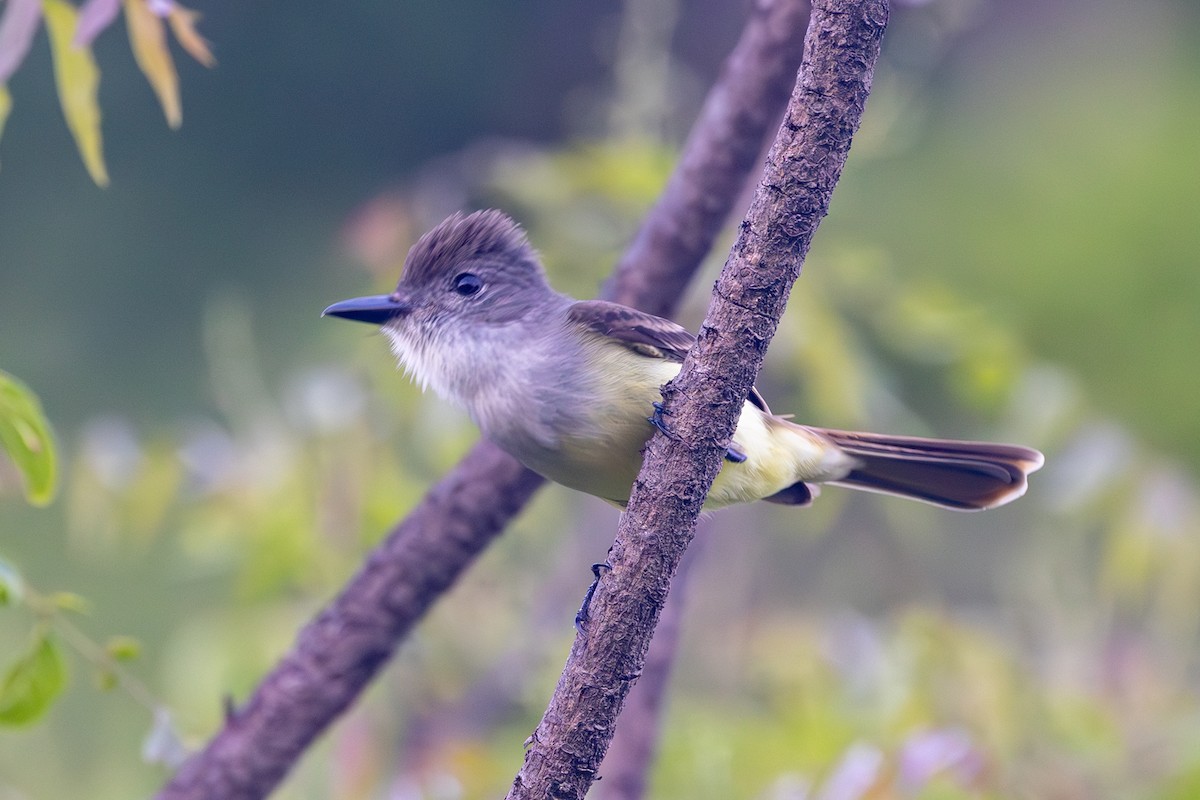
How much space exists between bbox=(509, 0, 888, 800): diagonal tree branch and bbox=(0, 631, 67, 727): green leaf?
706 mm

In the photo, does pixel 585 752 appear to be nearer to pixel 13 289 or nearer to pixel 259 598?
pixel 259 598

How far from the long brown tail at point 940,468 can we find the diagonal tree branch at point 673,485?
1.13m

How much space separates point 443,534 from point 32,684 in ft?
2.93

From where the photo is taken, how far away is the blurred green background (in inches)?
119

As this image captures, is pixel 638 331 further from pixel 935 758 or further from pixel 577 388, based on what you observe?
pixel 935 758

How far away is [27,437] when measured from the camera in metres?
1.83

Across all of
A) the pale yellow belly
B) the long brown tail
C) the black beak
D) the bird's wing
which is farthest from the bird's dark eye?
the long brown tail

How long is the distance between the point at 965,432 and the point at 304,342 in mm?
3313

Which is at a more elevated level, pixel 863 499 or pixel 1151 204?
pixel 1151 204

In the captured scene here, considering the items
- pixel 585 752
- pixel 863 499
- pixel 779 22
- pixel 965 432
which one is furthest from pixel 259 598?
pixel 965 432

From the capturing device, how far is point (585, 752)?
5.59 feet

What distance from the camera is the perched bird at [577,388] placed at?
91.0 inches

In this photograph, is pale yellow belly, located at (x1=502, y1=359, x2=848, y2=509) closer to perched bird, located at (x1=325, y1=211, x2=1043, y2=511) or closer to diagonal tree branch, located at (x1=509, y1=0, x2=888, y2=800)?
perched bird, located at (x1=325, y1=211, x2=1043, y2=511)

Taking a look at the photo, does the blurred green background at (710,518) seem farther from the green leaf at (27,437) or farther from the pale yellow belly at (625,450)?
the green leaf at (27,437)
